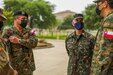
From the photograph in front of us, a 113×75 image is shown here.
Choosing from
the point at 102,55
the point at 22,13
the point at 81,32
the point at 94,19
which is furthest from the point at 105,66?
the point at 94,19

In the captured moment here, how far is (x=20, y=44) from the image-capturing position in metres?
5.65

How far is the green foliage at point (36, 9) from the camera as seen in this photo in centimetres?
5384

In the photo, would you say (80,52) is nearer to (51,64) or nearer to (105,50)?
(105,50)

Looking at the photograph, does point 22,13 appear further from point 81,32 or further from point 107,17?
point 107,17

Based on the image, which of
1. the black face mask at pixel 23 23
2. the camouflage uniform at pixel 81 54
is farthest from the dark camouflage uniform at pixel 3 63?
the camouflage uniform at pixel 81 54

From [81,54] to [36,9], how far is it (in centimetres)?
4824

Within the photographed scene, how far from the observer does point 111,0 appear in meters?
4.14

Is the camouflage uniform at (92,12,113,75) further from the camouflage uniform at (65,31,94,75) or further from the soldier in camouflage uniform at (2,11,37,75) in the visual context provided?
the soldier in camouflage uniform at (2,11,37,75)

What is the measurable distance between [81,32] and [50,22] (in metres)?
51.2

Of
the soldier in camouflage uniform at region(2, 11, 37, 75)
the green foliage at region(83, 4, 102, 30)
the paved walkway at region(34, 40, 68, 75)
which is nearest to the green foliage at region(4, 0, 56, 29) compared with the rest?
the green foliage at region(83, 4, 102, 30)

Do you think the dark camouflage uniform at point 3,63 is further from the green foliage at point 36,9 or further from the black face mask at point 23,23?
the green foliage at point 36,9

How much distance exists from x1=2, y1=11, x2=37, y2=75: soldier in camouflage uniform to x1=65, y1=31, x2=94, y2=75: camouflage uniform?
0.65 m

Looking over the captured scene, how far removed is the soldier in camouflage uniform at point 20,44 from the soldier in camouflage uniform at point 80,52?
634 mm

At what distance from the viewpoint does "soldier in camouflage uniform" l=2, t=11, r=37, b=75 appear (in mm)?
5652
